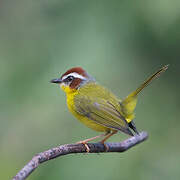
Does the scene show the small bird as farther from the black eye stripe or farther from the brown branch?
the brown branch

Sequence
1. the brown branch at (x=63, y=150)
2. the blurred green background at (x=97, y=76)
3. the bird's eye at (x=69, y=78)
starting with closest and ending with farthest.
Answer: the brown branch at (x=63, y=150) < the blurred green background at (x=97, y=76) < the bird's eye at (x=69, y=78)

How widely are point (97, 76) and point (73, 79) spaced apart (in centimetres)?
26

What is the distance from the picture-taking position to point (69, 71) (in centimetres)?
379

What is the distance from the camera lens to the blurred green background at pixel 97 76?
12.2ft

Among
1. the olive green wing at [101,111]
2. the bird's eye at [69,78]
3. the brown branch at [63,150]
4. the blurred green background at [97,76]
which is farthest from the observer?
the bird's eye at [69,78]

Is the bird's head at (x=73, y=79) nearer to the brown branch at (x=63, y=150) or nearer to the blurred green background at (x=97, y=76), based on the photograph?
the blurred green background at (x=97, y=76)

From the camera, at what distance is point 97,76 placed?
3900mm

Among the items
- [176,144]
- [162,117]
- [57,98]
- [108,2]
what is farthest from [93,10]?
[176,144]

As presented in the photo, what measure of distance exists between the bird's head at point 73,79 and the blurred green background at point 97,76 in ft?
0.21

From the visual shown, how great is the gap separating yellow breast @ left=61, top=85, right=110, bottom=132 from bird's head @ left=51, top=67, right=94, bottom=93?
0.01 meters

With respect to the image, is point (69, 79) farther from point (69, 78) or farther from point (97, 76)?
point (97, 76)

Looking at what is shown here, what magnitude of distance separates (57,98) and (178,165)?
1386mm

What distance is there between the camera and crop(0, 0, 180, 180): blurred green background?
12.2ft

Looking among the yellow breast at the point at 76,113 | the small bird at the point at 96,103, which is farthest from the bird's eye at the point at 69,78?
the yellow breast at the point at 76,113
